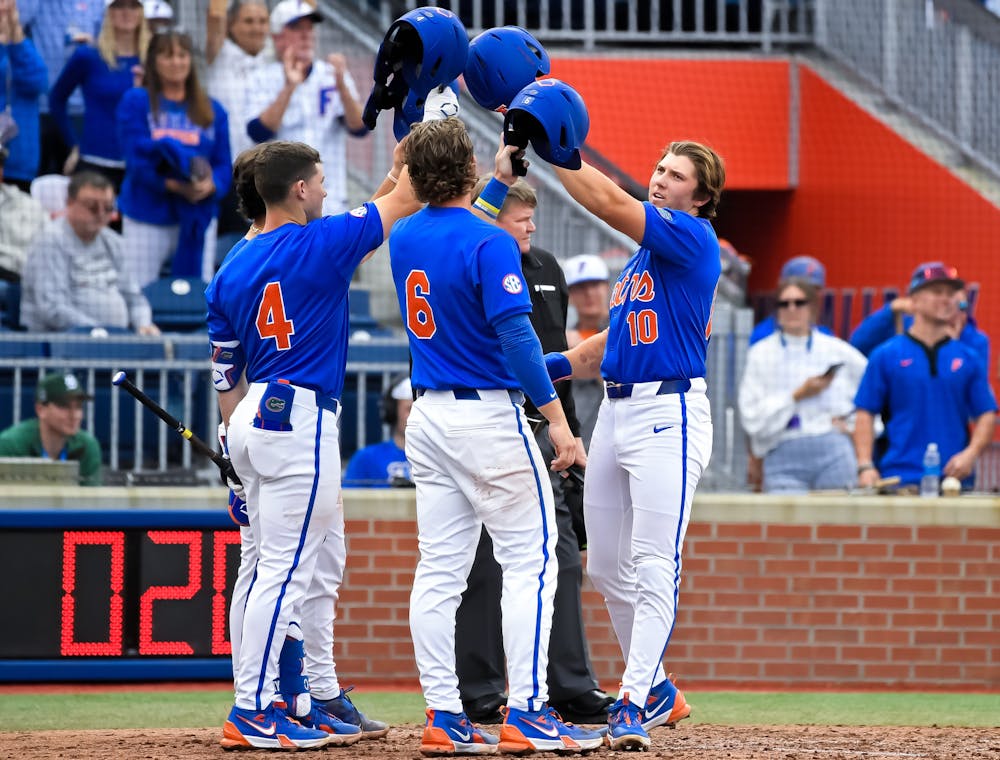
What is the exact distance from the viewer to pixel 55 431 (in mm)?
8094

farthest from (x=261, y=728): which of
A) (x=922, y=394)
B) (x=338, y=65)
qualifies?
(x=338, y=65)

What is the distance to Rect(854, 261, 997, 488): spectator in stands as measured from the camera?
8.62m

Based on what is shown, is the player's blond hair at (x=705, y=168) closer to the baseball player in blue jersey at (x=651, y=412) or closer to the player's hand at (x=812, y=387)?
the baseball player in blue jersey at (x=651, y=412)

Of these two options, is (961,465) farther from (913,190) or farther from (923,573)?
(913,190)

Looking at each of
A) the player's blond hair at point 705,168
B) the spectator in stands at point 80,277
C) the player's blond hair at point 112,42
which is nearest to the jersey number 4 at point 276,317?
the player's blond hair at point 705,168

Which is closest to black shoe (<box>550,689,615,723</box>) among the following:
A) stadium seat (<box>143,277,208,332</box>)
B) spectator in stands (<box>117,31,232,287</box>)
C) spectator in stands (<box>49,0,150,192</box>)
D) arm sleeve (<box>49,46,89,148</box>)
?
stadium seat (<box>143,277,208,332</box>)

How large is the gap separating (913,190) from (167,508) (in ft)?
22.2

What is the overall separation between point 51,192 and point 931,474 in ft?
17.3

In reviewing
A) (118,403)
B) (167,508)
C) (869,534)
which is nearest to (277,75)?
(118,403)

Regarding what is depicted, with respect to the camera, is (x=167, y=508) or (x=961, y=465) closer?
(x=167, y=508)

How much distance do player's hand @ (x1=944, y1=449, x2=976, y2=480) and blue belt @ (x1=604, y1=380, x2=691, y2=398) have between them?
11.4ft

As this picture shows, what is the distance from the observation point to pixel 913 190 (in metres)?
12.4

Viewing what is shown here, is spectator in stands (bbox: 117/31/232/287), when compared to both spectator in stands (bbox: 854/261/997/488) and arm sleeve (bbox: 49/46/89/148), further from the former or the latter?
spectator in stands (bbox: 854/261/997/488)

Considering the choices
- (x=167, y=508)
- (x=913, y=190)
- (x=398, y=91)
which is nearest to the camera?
(x=398, y=91)
